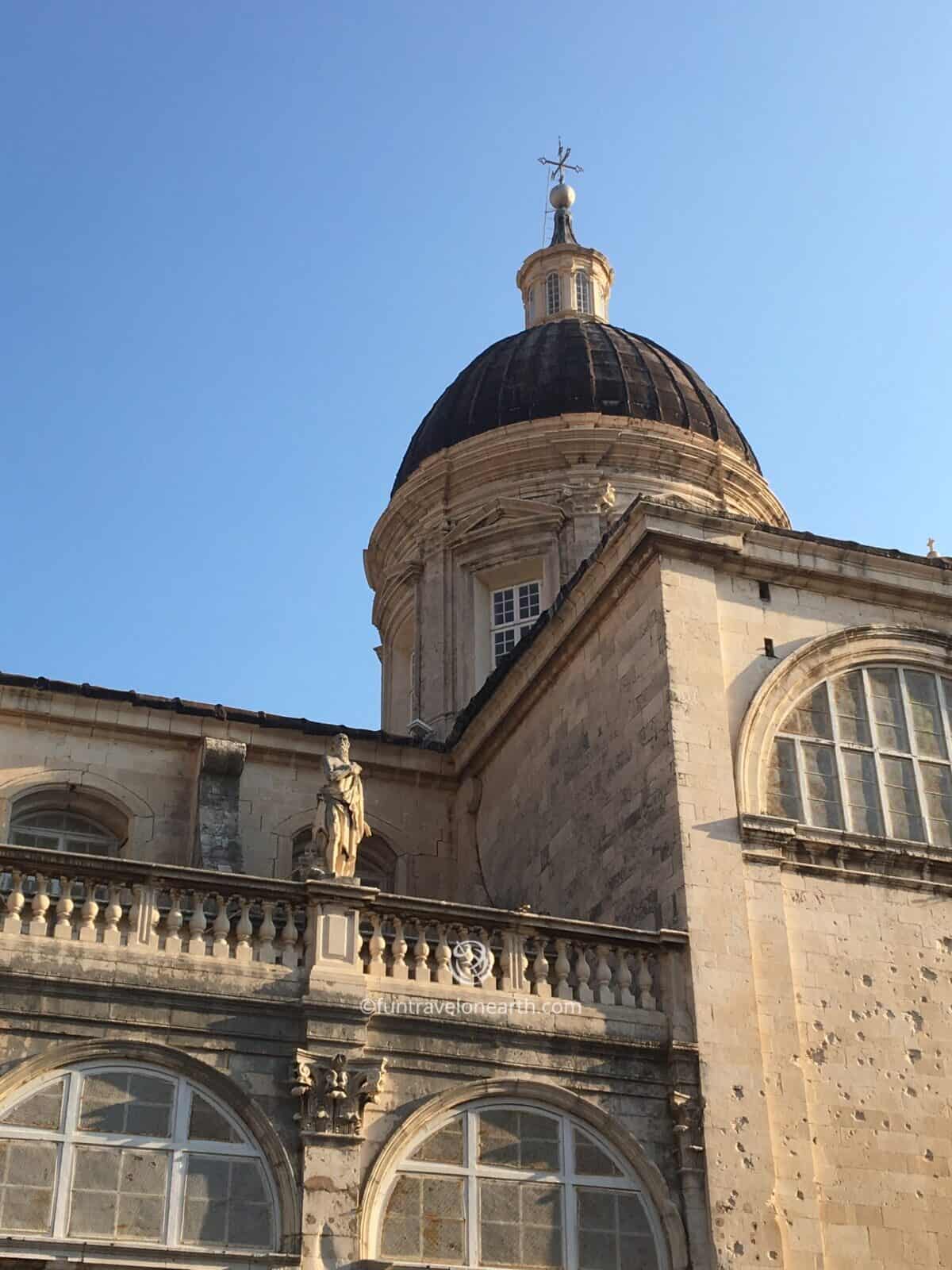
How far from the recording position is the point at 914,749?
19.2 metres

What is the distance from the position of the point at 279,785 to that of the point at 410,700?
8480mm

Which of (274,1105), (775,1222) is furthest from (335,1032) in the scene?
(775,1222)

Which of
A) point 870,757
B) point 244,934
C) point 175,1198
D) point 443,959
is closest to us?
point 175,1198

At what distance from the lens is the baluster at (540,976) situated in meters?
16.4

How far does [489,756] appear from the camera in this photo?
22.8m

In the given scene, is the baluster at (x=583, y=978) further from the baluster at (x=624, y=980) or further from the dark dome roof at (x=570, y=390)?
the dark dome roof at (x=570, y=390)

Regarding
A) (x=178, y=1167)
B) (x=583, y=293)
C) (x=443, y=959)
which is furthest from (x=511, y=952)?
(x=583, y=293)

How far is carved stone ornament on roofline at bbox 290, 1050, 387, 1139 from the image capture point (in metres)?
14.9

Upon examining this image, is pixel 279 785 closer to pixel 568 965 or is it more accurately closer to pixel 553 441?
pixel 568 965

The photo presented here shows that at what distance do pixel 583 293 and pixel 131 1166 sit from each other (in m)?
25.2

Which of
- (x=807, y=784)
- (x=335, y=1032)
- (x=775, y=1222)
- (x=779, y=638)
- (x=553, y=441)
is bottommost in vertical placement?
(x=775, y=1222)

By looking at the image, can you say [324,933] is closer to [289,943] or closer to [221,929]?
[289,943]

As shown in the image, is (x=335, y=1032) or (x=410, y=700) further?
(x=410, y=700)

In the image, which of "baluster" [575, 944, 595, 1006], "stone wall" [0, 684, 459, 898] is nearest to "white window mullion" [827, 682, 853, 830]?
"baluster" [575, 944, 595, 1006]
